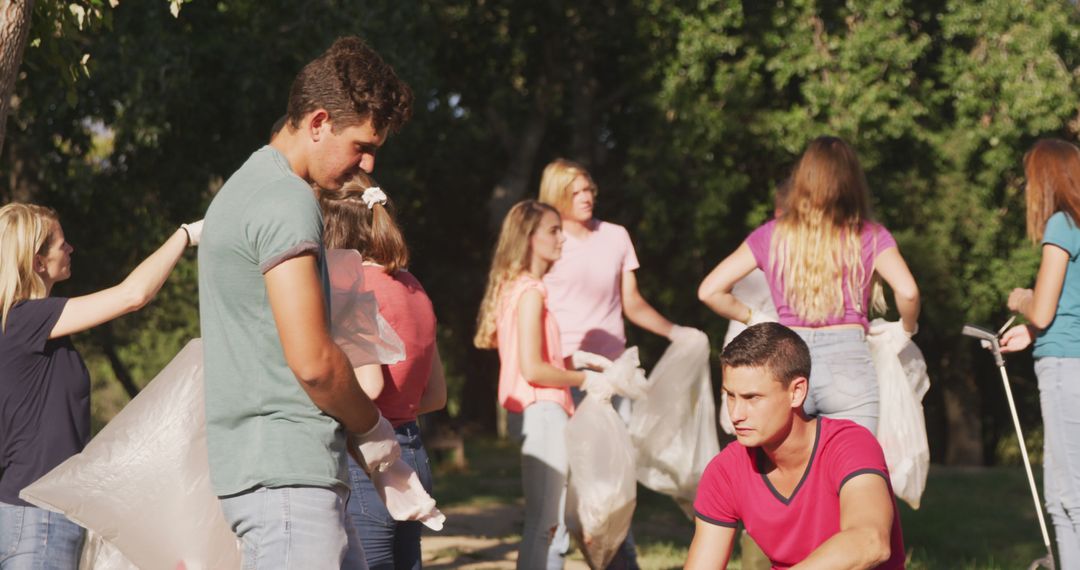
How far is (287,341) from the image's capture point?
2680 millimetres

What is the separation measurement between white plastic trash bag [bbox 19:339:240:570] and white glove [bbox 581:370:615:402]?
247 centimetres

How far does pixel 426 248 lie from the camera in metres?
20.5

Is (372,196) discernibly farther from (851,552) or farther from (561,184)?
(561,184)

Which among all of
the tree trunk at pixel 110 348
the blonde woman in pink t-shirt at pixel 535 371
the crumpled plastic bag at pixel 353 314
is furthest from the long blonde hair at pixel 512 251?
the tree trunk at pixel 110 348

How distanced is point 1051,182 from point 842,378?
1151 millimetres

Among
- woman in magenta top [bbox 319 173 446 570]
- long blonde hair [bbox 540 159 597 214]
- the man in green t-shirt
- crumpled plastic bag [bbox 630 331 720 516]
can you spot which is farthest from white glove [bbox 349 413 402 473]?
long blonde hair [bbox 540 159 597 214]

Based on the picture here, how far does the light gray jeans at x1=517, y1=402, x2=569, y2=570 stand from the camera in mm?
5543

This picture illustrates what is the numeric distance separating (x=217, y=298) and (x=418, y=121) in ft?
39.5

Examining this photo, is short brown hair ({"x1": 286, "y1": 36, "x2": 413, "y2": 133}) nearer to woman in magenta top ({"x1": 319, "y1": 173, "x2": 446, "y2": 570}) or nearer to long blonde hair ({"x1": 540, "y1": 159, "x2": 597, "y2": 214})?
woman in magenta top ({"x1": 319, "y1": 173, "x2": 446, "y2": 570})

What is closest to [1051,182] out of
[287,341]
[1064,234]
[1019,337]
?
[1064,234]

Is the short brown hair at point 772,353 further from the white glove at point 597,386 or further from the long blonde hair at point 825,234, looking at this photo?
the white glove at point 597,386

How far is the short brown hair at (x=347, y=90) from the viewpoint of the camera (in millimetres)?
2834

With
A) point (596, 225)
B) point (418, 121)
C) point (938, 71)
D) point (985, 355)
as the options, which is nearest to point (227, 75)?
point (418, 121)

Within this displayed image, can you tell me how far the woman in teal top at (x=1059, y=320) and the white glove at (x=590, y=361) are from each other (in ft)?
5.74
